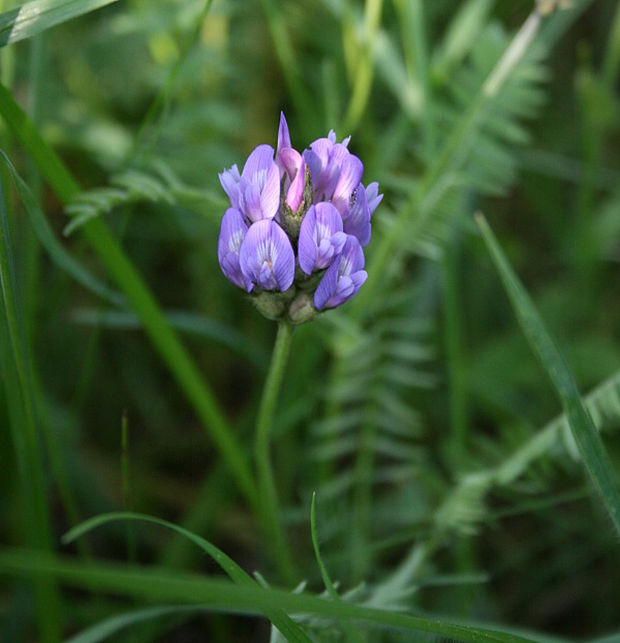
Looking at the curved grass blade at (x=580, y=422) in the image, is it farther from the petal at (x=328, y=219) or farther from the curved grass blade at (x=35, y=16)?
the curved grass blade at (x=35, y=16)

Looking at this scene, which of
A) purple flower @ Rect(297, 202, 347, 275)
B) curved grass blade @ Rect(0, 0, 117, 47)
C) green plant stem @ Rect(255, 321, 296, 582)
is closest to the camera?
purple flower @ Rect(297, 202, 347, 275)

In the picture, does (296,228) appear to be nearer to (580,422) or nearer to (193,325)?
(580,422)

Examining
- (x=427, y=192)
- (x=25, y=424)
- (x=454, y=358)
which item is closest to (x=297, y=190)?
(x=25, y=424)

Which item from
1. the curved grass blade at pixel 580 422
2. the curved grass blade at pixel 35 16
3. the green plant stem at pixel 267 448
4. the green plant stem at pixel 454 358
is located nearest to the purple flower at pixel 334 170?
the green plant stem at pixel 267 448

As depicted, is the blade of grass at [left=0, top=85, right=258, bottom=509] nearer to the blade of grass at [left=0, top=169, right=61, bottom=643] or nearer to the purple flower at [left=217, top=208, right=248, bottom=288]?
the blade of grass at [left=0, top=169, right=61, bottom=643]

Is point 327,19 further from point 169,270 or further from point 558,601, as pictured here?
point 558,601

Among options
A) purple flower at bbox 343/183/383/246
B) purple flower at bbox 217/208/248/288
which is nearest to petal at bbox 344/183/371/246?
purple flower at bbox 343/183/383/246
